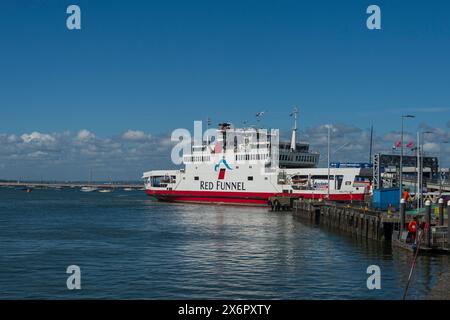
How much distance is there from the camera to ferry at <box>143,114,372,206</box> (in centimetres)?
6800

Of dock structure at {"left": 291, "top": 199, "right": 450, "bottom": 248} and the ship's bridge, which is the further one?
the ship's bridge

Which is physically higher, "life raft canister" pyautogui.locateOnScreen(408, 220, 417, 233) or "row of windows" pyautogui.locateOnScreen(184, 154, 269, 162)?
"row of windows" pyautogui.locateOnScreen(184, 154, 269, 162)

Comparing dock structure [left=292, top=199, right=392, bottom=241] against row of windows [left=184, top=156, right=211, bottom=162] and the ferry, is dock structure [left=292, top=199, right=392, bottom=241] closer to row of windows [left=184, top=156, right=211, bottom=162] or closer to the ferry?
the ferry

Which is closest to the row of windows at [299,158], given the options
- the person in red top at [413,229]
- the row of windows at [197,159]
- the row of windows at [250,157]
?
the row of windows at [250,157]

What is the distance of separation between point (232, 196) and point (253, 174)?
4156 mm

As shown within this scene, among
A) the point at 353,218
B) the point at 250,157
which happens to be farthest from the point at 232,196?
the point at 353,218

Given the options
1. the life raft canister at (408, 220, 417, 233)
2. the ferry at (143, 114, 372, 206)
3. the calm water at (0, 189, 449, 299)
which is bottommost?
the calm water at (0, 189, 449, 299)

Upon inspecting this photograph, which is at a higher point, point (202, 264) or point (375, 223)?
point (375, 223)

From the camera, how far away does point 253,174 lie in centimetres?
7212

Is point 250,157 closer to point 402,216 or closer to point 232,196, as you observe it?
point 232,196

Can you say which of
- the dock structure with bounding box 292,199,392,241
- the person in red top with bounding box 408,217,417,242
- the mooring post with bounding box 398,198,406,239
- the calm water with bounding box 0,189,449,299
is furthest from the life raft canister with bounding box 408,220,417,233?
the dock structure with bounding box 292,199,392,241

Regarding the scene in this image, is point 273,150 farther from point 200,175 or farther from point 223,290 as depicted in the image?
point 223,290
